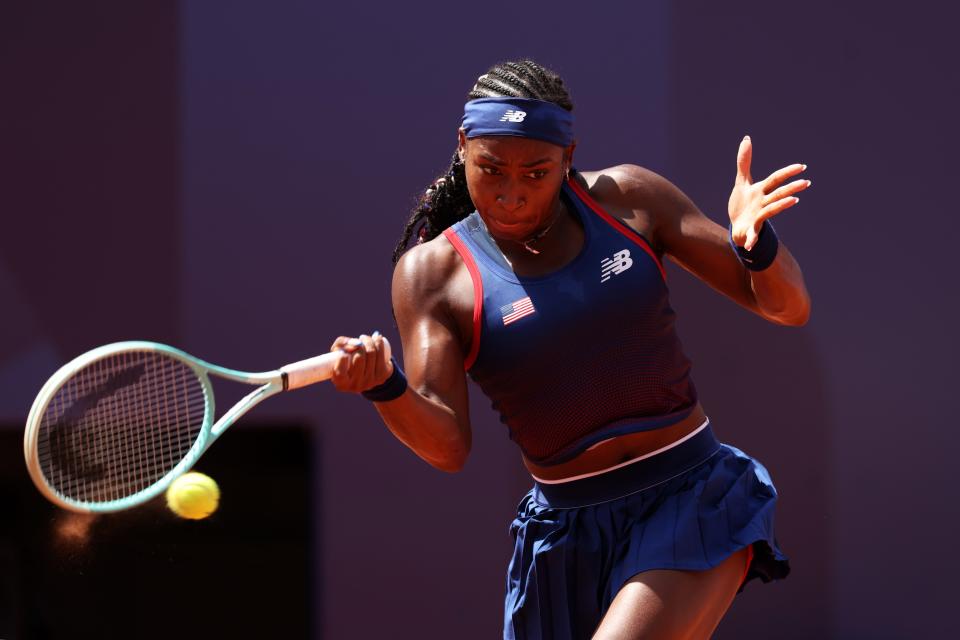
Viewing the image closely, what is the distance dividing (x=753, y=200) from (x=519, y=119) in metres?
0.50

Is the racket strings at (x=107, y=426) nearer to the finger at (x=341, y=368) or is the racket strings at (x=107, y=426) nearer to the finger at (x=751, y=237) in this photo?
the finger at (x=341, y=368)

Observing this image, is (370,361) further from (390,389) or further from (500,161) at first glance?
(500,161)

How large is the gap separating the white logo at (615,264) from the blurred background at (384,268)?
1452 mm

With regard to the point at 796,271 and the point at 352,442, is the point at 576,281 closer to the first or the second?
the point at 796,271

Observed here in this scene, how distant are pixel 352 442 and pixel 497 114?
170 centimetres

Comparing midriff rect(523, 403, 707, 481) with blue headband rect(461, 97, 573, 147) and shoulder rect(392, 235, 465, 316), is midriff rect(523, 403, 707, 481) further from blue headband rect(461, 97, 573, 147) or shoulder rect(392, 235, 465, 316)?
blue headband rect(461, 97, 573, 147)

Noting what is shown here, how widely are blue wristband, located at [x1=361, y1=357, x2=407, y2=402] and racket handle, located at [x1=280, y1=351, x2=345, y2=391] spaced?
0.13 metres

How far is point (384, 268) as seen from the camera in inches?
172

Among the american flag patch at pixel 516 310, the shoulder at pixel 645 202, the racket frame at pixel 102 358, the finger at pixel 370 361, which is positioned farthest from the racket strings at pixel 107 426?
the shoulder at pixel 645 202

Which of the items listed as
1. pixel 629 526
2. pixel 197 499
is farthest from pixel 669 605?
pixel 197 499

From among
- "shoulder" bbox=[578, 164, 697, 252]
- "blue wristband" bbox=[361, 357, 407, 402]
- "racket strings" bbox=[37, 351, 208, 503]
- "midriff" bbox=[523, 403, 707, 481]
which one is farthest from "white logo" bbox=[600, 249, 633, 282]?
"racket strings" bbox=[37, 351, 208, 503]

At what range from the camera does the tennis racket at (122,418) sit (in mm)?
2506

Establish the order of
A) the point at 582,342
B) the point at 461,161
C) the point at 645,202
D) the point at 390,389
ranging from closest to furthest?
the point at 390,389 < the point at 582,342 < the point at 645,202 < the point at 461,161

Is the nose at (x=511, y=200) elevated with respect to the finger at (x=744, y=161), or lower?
lower
